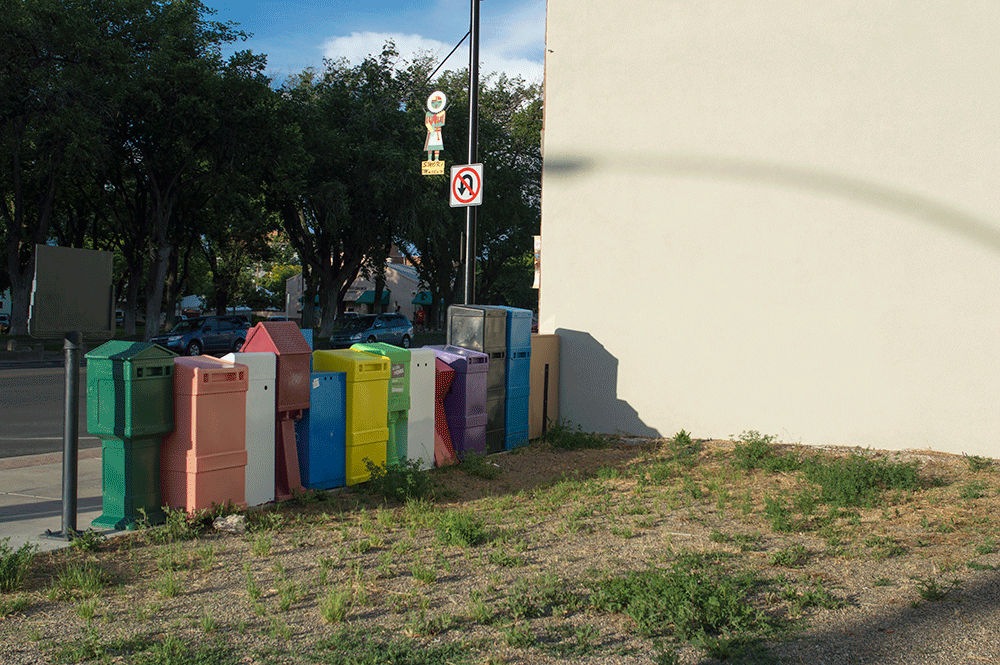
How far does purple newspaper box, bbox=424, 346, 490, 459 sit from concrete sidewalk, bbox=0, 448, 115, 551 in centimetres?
370

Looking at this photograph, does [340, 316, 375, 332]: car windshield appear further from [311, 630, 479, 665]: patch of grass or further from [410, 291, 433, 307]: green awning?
[410, 291, 433, 307]: green awning

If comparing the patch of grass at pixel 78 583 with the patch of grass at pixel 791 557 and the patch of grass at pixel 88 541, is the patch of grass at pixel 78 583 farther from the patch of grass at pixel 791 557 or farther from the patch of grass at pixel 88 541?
the patch of grass at pixel 791 557

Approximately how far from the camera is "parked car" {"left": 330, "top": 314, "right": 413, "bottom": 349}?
115 ft

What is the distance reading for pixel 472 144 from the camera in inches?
477

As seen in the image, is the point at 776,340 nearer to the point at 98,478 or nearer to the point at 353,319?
the point at 98,478

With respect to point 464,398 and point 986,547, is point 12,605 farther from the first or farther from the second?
point 986,547

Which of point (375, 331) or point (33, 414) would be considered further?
point (375, 331)

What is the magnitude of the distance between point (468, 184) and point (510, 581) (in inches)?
293

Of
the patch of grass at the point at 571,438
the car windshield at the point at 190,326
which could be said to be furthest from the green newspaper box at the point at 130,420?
the car windshield at the point at 190,326

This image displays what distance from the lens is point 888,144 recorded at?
33.6 feet

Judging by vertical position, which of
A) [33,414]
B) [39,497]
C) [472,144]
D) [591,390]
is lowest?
[33,414]

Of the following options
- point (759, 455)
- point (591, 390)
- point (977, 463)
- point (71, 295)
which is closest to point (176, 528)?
point (71, 295)

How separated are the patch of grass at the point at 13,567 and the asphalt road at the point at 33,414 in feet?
9.34

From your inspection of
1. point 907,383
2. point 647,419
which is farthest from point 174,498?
point 907,383
